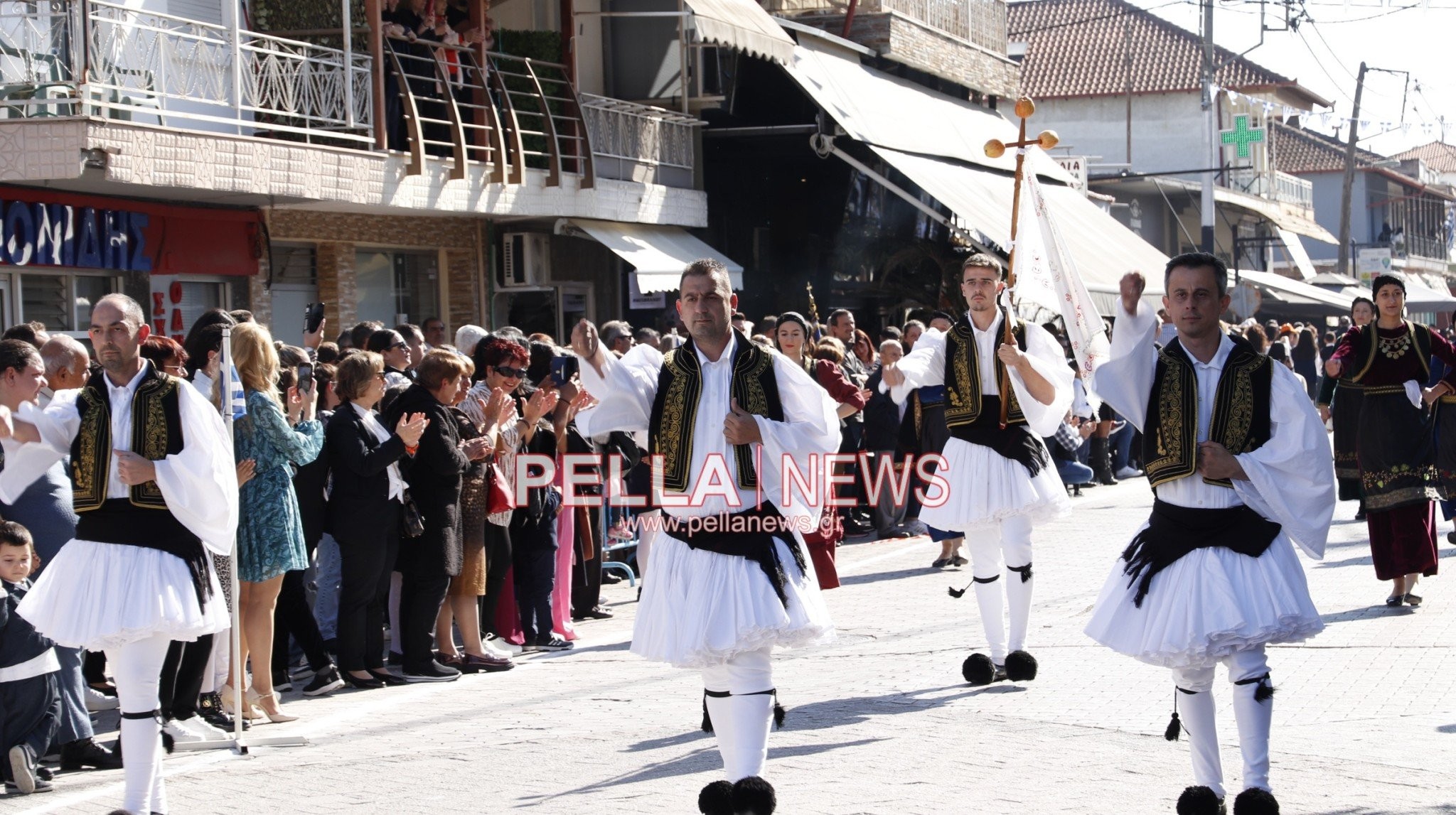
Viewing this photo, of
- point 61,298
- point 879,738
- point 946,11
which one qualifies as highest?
point 946,11

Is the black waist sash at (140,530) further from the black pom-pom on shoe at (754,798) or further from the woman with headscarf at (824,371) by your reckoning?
the woman with headscarf at (824,371)

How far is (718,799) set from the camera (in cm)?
597

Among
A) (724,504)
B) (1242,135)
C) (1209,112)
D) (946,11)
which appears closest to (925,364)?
(724,504)

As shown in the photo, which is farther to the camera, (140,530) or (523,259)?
(523,259)

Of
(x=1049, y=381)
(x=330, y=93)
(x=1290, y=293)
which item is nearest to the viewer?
(x=1049, y=381)

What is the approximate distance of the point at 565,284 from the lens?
21453 millimetres

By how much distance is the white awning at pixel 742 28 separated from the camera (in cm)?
1977

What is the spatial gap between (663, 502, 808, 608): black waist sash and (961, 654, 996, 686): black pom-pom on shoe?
105 inches

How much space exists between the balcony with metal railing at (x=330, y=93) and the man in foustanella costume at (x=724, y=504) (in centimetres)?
754

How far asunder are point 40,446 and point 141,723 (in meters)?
1.16

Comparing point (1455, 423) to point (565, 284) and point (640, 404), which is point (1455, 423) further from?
point (565, 284)

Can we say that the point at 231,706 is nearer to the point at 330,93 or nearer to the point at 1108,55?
the point at 330,93

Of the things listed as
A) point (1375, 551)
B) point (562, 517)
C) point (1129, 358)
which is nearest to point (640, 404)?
point (1129, 358)

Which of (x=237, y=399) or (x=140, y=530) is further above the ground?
(x=237, y=399)
